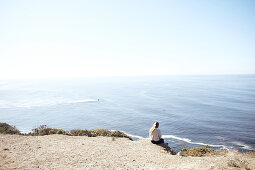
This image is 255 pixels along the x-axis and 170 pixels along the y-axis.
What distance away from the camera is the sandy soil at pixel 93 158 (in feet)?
31.9

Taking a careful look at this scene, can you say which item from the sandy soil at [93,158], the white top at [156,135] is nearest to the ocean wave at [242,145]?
the sandy soil at [93,158]

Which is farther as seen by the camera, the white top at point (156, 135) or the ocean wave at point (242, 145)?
the ocean wave at point (242, 145)

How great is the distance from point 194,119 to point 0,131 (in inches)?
1433

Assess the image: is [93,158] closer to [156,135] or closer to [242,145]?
[156,135]

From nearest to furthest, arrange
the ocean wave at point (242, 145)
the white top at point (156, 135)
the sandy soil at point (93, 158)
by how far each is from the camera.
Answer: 1. the sandy soil at point (93, 158)
2. the white top at point (156, 135)
3. the ocean wave at point (242, 145)

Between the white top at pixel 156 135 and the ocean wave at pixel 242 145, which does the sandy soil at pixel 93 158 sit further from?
the ocean wave at pixel 242 145

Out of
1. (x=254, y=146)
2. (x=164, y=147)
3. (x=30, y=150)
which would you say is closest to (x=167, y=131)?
(x=254, y=146)

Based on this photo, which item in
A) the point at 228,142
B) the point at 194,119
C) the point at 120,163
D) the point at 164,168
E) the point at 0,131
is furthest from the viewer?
the point at 194,119

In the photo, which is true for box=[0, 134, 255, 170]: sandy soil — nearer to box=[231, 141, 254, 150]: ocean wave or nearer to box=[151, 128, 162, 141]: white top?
box=[151, 128, 162, 141]: white top

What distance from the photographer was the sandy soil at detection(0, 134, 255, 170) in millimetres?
9736

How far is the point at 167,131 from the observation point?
1196 inches

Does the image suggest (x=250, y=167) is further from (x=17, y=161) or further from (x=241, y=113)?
(x=241, y=113)

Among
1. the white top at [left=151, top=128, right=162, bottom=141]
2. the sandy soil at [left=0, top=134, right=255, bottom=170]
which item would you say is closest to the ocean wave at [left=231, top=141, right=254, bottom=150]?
the sandy soil at [left=0, top=134, right=255, bottom=170]

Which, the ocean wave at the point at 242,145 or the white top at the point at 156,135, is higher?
the white top at the point at 156,135
